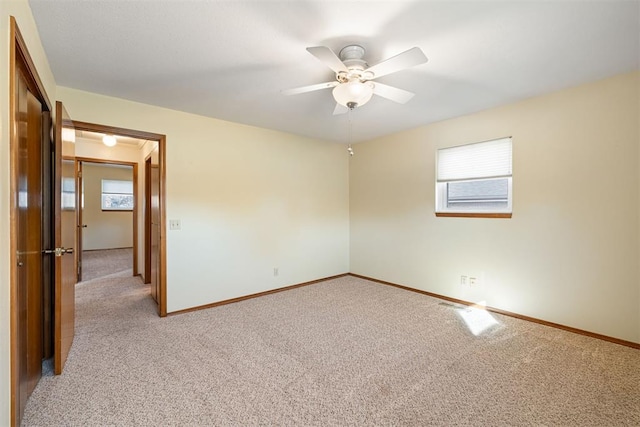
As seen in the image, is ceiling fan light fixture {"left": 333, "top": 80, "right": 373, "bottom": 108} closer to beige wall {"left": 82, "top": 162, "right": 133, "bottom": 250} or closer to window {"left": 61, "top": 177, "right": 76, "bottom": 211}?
window {"left": 61, "top": 177, "right": 76, "bottom": 211}

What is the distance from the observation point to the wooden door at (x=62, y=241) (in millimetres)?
2049

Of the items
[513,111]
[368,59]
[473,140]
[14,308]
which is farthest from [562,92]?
[14,308]

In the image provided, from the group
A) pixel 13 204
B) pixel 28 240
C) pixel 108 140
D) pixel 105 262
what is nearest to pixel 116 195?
pixel 105 262

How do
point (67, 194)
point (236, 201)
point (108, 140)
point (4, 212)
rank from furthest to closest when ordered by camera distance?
1. point (108, 140)
2. point (236, 201)
3. point (67, 194)
4. point (4, 212)

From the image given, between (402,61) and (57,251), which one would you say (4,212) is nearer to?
(57,251)

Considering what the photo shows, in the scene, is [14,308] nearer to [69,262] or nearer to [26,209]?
[26,209]

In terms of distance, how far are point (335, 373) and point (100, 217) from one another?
29.1 ft

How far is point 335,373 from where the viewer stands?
2.10 m

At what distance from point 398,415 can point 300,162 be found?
3509mm

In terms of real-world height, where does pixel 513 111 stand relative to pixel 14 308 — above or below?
above

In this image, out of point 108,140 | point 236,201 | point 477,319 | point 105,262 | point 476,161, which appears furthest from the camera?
point 105,262

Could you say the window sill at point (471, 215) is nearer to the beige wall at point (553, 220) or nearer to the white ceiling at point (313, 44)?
the beige wall at point (553, 220)

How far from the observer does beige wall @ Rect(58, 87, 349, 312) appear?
3.28 meters

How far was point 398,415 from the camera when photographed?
1.67 meters
